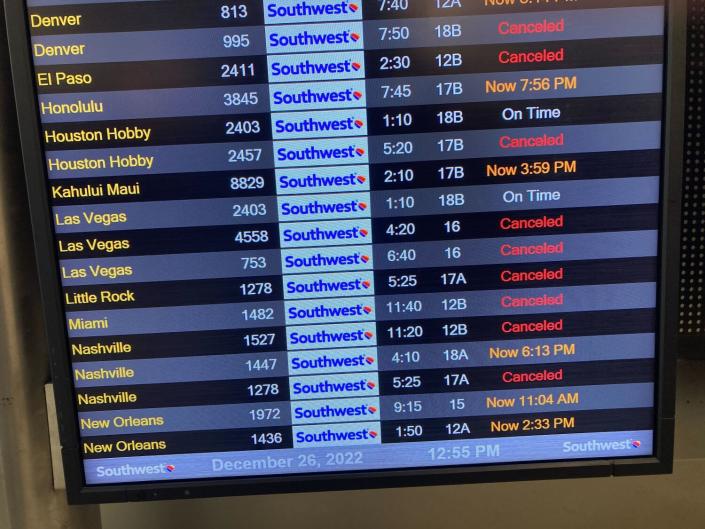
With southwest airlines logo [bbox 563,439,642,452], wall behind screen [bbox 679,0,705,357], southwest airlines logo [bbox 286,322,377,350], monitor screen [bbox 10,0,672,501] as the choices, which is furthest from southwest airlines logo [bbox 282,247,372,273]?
wall behind screen [bbox 679,0,705,357]

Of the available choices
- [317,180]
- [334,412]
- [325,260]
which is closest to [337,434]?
[334,412]

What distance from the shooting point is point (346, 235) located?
1146 mm

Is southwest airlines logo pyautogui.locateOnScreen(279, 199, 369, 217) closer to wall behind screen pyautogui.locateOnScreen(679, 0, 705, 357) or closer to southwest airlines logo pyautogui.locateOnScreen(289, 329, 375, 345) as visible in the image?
southwest airlines logo pyautogui.locateOnScreen(289, 329, 375, 345)

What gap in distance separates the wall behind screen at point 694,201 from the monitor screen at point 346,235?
0.65 feet

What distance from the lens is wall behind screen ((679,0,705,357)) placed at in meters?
1.23

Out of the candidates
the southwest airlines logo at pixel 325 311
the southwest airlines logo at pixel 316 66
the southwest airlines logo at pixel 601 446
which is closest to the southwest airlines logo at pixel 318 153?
the southwest airlines logo at pixel 316 66

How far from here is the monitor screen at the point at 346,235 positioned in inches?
43.1

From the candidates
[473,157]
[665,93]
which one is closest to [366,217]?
[473,157]

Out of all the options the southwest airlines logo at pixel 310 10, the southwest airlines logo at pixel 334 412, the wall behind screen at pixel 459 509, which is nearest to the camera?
the southwest airlines logo at pixel 310 10

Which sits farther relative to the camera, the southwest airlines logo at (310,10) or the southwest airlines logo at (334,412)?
the southwest airlines logo at (334,412)

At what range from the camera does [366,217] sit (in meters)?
1.14

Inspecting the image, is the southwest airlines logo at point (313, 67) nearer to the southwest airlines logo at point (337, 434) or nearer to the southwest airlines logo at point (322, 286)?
the southwest airlines logo at point (322, 286)

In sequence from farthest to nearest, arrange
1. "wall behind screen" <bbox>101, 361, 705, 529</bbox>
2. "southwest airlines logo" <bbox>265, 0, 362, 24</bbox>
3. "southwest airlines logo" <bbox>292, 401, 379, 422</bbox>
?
"wall behind screen" <bbox>101, 361, 705, 529</bbox> < "southwest airlines logo" <bbox>292, 401, 379, 422</bbox> < "southwest airlines logo" <bbox>265, 0, 362, 24</bbox>

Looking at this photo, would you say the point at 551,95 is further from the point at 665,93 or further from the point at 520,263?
the point at 520,263
